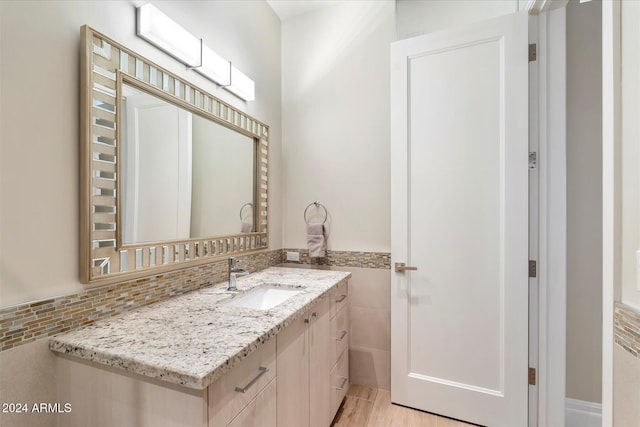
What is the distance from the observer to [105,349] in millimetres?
881

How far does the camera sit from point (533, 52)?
1.65 meters

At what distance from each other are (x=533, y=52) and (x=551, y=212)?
2.90 ft

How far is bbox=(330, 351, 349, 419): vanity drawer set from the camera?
1.74 metres

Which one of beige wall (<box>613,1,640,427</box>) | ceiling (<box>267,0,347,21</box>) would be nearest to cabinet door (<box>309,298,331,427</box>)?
beige wall (<box>613,1,640,427</box>)

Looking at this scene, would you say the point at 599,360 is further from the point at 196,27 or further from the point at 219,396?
the point at 196,27

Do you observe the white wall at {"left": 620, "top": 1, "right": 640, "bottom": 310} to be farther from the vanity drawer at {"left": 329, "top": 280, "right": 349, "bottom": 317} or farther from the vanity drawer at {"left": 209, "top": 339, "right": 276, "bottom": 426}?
the vanity drawer at {"left": 329, "top": 280, "right": 349, "bottom": 317}

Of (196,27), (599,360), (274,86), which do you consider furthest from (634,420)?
(274,86)

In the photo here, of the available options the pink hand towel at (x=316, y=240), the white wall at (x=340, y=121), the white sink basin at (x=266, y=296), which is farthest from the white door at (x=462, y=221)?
the white sink basin at (x=266, y=296)

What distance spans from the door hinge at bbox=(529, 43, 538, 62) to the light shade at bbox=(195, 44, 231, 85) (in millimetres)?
1698

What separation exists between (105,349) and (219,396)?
370 millimetres

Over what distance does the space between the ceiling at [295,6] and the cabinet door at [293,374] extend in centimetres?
227

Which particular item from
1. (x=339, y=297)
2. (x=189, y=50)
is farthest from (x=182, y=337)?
(x=189, y=50)

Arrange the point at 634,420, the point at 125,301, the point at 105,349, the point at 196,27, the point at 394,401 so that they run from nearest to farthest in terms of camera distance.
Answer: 1. the point at 634,420
2. the point at 105,349
3. the point at 125,301
4. the point at 196,27
5. the point at 394,401

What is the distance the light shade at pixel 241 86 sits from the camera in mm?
1816
